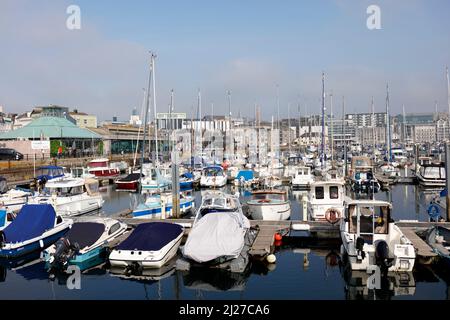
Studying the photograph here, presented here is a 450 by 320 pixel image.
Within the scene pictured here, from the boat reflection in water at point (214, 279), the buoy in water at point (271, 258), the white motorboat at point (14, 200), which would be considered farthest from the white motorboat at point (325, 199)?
the white motorboat at point (14, 200)

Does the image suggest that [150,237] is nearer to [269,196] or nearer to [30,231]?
[30,231]

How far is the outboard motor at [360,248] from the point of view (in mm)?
16163

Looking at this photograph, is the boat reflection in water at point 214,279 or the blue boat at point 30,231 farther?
the blue boat at point 30,231

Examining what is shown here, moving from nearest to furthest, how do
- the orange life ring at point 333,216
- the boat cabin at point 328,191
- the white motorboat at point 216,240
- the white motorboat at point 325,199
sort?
the white motorboat at point 216,240, the orange life ring at point 333,216, the white motorboat at point 325,199, the boat cabin at point 328,191

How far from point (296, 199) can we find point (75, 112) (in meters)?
82.4

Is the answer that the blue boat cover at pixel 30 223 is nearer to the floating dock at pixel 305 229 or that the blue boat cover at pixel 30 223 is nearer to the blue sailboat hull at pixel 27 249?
the blue sailboat hull at pixel 27 249

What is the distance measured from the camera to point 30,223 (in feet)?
68.1

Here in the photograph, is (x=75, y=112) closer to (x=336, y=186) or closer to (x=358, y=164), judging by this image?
(x=358, y=164)

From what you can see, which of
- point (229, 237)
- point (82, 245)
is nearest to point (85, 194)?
point (82, 245)

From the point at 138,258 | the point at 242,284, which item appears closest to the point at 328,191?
the point at 242,284

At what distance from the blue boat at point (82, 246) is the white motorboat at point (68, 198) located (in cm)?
1070

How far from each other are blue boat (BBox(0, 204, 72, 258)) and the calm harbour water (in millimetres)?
692

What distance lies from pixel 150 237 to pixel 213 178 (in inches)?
1212

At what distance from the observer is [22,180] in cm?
4769
